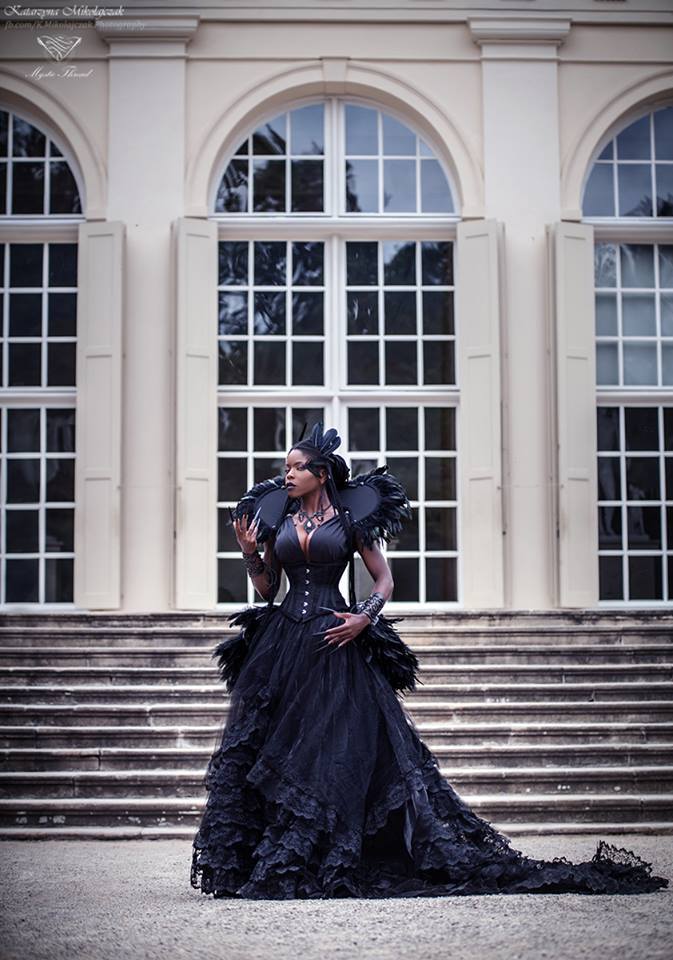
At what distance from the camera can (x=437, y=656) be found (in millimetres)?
9305

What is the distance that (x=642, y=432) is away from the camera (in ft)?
38.0

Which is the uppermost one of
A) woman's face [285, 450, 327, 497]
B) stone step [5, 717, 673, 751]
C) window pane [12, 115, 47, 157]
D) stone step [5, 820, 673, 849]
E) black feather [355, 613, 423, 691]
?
window pane [12, 115, 47, 157]

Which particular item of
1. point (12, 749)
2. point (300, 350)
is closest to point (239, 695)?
point (12, 749)

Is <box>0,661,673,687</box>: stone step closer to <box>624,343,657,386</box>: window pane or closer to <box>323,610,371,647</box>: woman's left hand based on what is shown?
<box>624,343,657,386</box>: window pane

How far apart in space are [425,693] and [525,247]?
414 centimetres

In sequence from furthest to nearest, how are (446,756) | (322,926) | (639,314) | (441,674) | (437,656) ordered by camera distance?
(639,314) → (437,656) → (441,674) → (446,756) → (322,926)

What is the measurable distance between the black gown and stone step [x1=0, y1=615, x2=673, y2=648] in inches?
164

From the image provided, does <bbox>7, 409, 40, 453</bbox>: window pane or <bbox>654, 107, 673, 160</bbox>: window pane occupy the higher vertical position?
<bbox>654, 107, 673, 160</bbox>: window pane

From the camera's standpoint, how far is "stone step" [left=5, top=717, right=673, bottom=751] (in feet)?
27.0

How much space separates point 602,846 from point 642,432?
6.46 meters

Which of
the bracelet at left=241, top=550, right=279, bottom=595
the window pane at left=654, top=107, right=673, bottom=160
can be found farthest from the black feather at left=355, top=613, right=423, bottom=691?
the window pane at left=654, top=107, right=673, bottom=160

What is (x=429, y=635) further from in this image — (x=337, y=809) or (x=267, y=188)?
(x=337, y=809)

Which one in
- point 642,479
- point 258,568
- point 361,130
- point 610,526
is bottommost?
point 258,568

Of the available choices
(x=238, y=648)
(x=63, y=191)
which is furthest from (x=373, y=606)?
(x=63, y=191)
